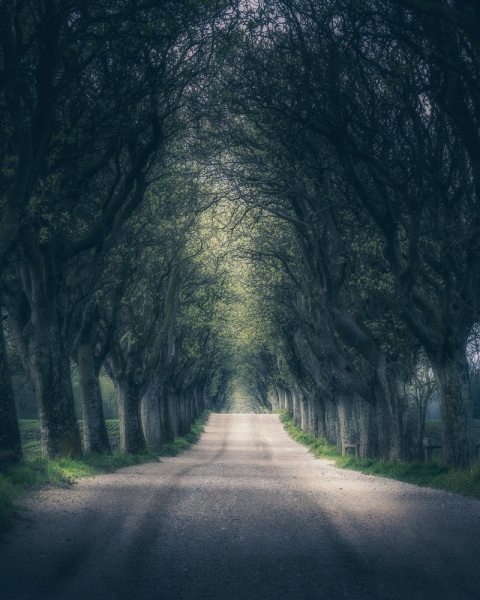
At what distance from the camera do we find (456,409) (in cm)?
1944

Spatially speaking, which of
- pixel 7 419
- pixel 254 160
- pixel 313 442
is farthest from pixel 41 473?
pixel 313 442

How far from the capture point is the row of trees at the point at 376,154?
1584 cm

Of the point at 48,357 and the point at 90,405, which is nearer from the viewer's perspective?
the point at 48,357

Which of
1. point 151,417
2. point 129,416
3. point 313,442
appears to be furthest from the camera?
point 313,442

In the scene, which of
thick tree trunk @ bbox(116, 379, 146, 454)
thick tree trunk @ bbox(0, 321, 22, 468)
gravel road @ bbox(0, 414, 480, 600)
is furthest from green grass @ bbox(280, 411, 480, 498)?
thick tree trunk @ bbox(0, 321, 22, 468)

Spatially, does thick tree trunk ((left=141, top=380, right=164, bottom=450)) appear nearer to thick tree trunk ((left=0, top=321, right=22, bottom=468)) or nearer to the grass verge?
the grass verge

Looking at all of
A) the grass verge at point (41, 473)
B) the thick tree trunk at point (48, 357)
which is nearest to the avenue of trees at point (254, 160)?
the thick tree trunk at point (48, 357)

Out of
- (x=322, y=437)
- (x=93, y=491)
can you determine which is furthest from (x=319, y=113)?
(x=322, y=437)

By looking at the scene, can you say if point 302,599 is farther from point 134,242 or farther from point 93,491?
point 134,242

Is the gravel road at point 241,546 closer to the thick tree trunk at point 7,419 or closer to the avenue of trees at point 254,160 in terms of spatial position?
the thick tree trunk at point 7,419

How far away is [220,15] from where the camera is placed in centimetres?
1748

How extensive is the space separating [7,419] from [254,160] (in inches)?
395

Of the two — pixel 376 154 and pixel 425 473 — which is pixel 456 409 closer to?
pixel 425 473

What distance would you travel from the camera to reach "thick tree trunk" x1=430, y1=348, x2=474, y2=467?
63.8 feet
